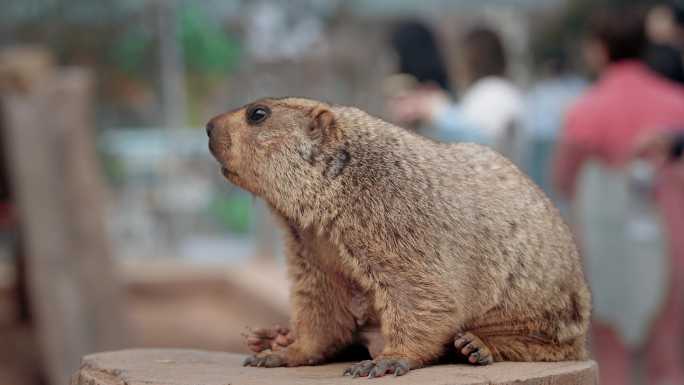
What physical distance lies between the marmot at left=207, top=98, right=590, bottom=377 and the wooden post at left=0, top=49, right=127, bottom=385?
5.82 metres

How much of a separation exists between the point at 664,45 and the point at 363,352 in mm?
5364

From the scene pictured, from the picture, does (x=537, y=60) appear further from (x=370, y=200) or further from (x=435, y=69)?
(x=370, y=200)

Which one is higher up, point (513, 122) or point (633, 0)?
point (633, 0)

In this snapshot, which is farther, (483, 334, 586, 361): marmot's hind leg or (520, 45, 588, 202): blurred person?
(520, 45, 588, 202): blurred person

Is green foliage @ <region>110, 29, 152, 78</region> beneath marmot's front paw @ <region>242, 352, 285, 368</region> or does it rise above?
above

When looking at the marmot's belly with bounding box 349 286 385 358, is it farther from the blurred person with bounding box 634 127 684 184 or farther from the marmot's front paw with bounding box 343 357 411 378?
the blurred person with bounding box 634 127 684 184

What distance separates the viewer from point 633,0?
9906mm

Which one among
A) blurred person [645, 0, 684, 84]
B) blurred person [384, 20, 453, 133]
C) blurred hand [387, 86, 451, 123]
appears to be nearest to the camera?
blurred hand [387, 86, 451, 123]

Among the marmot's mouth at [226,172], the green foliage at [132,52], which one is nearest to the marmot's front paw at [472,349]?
the marmot's mouth at [226,172]

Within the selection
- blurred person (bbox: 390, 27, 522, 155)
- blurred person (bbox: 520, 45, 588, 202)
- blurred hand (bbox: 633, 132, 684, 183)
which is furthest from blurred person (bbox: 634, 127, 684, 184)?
blurred person (bbox: 520, 45, 588, 202)

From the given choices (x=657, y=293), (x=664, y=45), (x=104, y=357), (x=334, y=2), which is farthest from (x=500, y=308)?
(x=334, y=2)

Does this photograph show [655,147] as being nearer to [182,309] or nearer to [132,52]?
[132,52]

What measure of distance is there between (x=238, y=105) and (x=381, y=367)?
22.8ft

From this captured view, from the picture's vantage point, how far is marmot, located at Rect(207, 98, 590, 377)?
3650 mm
